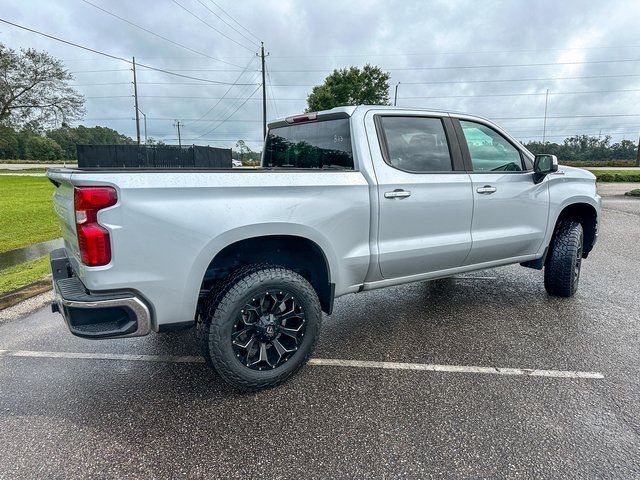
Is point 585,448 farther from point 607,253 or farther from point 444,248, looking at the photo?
point 607,253

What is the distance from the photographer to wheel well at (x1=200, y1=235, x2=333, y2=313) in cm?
272

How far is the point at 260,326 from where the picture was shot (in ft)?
8.66

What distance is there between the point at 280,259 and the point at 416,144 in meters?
1.52

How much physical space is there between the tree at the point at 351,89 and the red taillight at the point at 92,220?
124 feet

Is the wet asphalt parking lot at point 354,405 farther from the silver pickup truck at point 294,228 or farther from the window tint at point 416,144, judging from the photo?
the window tint at point 416,144

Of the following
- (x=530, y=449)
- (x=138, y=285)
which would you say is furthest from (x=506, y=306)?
(x=138, y=285)

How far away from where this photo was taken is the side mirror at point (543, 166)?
12.3ft

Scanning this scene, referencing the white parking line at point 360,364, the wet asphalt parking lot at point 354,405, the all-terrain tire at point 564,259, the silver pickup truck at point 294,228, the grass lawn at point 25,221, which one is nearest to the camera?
the wet asphalt parking lot at point 354,405

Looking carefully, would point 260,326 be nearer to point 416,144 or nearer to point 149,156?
point 416,144

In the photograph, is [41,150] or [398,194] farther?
[41,150]

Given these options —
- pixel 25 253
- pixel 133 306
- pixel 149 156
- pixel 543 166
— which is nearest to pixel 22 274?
pixel 25 253

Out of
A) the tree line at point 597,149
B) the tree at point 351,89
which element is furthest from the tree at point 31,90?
the tree line at point 597,149

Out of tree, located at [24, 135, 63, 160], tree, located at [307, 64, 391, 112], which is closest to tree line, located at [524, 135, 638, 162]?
tree, located at [307, 64, 391, 112]

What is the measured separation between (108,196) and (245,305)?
3.30 ft
